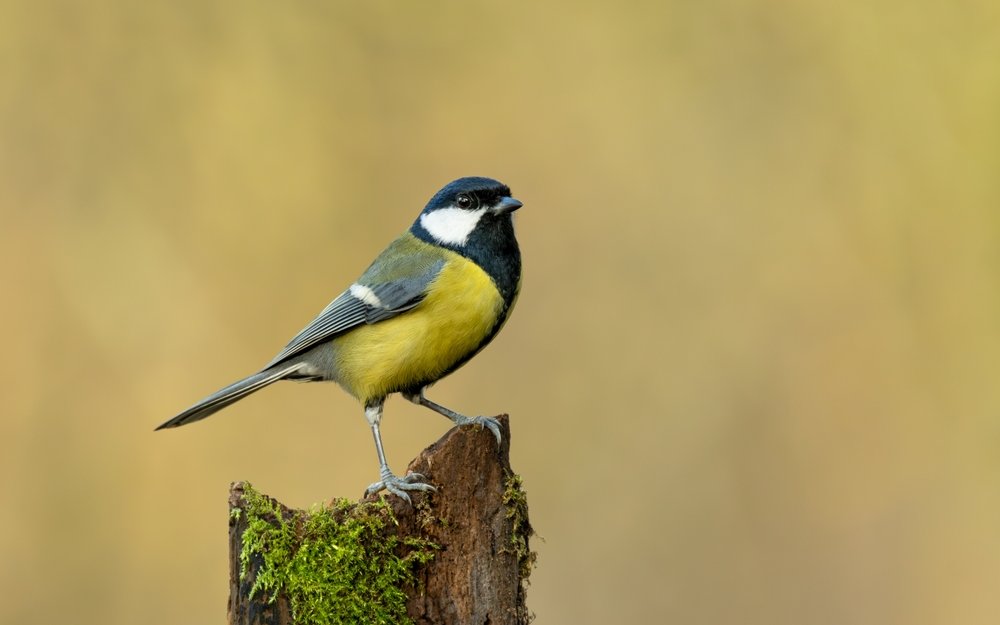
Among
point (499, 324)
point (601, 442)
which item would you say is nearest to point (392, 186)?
point (601, 442)

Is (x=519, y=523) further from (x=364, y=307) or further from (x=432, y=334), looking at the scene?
(x=364, y=307)

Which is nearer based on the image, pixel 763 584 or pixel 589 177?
pixel 763 584

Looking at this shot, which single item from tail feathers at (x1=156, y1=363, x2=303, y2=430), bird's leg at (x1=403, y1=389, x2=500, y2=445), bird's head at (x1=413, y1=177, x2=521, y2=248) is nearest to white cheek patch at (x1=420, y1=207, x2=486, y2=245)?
bird's head at (x1=413, y1=177, x2=521, y2=248)

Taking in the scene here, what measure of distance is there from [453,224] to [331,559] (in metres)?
1.27

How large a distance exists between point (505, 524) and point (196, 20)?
3841 mm

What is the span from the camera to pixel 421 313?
318 cm

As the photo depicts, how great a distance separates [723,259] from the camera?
5.44m

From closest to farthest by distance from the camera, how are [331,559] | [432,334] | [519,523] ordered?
1. [331,559]
2. [519,523]
3. [432,334]

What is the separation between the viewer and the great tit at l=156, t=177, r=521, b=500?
3.16m

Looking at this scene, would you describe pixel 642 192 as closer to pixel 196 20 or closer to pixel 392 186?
→ pixel 392 186

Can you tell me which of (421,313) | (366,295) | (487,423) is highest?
(366,295)

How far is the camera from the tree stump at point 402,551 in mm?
2365

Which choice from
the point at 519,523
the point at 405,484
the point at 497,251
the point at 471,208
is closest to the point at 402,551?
the point at 405,484

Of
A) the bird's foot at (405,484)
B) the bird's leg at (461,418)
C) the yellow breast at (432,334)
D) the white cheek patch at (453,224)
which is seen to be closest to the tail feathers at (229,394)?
the yellow breast at (432,334)
